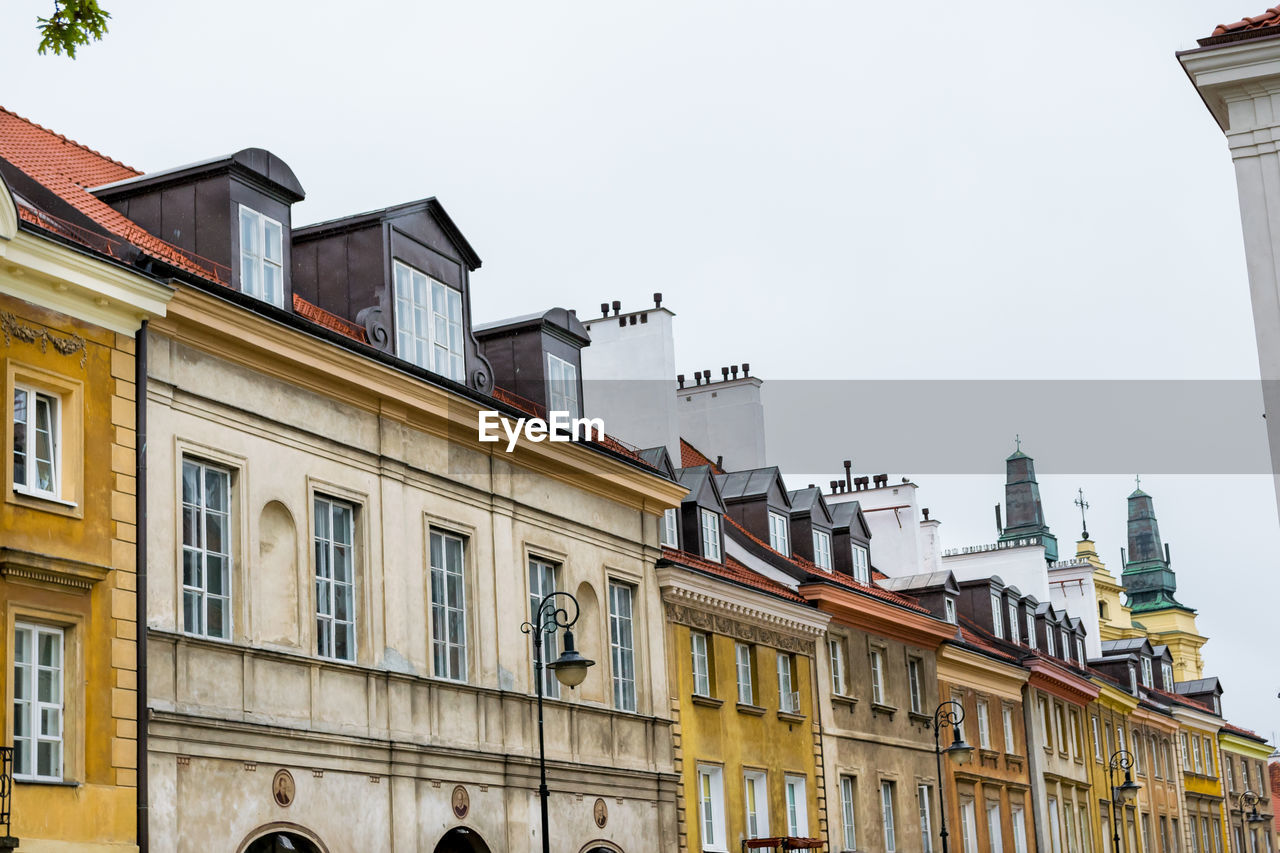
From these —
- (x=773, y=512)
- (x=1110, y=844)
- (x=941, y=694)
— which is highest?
(x=773, y=512)

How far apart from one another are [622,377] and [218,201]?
1592cm

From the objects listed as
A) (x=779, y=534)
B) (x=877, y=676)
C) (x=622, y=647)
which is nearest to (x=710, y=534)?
(x=779, y=534)

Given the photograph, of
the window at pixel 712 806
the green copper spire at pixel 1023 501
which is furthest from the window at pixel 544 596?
the green copper spire at pixel 1023 501

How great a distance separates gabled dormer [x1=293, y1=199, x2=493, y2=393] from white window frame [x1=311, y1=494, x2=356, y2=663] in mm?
2440

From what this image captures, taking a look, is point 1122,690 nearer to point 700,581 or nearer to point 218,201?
point 700,581

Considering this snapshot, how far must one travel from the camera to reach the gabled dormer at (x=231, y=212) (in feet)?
76.9

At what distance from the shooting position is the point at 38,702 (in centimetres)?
1936

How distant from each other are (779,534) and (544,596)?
1261 centimetres

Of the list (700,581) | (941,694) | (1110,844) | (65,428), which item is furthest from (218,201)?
(1110,844)

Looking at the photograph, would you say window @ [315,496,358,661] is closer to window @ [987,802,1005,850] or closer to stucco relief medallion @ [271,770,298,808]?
stucco relief medallion @ [271,770,298,808]

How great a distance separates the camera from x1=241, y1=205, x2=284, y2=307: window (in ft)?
78.1

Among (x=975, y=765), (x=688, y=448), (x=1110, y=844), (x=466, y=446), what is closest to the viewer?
(x=466, y=446)

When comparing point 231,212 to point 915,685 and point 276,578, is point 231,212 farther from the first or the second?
point 915,685

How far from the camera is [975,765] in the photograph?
46.4 meters
